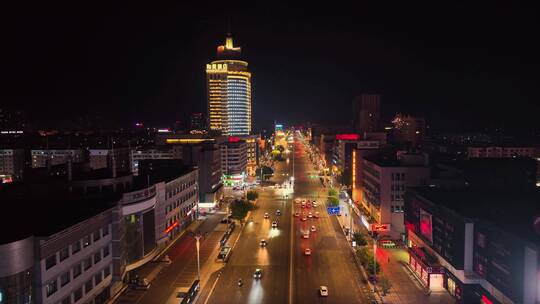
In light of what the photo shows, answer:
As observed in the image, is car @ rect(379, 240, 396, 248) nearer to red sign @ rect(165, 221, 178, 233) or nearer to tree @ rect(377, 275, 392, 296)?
tree @ rect(377, 275, 392, 296)

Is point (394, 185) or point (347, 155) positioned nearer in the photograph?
point (394, 185)

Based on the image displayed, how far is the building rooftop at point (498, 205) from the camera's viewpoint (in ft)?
103

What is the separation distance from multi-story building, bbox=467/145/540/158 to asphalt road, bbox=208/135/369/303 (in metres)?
69.3

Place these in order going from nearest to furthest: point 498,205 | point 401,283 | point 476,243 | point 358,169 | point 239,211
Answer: point 476,243, point 401,283, point 498,205, point 239,211, point 358,169

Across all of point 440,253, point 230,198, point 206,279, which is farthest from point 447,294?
point 230,198

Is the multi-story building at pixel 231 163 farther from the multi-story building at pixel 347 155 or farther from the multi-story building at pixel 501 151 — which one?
the multi-story building at pixel 501 151

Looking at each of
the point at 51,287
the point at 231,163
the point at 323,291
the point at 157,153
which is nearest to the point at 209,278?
the point at 323,291

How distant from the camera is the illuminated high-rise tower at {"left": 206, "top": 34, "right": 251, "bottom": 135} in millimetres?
163500

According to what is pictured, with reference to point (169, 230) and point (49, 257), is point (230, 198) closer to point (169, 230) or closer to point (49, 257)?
A: point (169, 230)

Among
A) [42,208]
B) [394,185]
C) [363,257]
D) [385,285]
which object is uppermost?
[42,208]

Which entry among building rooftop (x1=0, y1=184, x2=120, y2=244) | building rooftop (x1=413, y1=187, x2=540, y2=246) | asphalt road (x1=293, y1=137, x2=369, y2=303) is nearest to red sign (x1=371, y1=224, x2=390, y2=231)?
asphalt road (x1=293, y1=137, x2=369, y2=303)

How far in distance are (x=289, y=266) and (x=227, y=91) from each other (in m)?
126

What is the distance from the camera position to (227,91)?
16512 cm

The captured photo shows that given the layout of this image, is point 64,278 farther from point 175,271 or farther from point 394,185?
point 394,185
